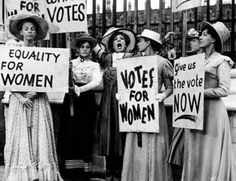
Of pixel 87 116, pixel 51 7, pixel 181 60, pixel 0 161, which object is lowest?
pixel 0 161

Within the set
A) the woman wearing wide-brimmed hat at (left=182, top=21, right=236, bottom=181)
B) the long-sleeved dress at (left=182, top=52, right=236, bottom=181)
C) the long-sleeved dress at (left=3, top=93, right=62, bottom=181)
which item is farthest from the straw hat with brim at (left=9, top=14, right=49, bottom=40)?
the long-sleeved dress at (left=182, top=52, right=236, bottom=181)

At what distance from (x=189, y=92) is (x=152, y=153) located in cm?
82

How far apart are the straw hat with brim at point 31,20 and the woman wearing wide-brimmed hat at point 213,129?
195 cm

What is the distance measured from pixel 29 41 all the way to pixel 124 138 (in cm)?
162

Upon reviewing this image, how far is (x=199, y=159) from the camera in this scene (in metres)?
5.72

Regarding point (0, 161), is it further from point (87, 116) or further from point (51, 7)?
point (51, 7)

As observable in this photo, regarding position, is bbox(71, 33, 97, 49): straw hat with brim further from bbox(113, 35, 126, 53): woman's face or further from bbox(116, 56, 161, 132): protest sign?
bbox(116, 56, 161, 132): protest sign

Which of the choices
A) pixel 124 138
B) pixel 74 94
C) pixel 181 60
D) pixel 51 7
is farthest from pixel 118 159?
pixel 51 7

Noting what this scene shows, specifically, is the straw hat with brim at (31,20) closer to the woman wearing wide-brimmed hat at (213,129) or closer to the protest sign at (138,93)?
the protest sign at (138,93)

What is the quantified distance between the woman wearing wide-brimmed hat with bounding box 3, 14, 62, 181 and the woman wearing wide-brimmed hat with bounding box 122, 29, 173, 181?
3.17 ft

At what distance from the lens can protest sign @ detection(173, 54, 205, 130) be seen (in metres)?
5.51

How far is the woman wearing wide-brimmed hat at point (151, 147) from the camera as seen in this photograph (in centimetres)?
601

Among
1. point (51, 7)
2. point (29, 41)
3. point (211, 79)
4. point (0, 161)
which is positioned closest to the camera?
point (211, 79)

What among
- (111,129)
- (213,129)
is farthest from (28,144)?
(213,129)
